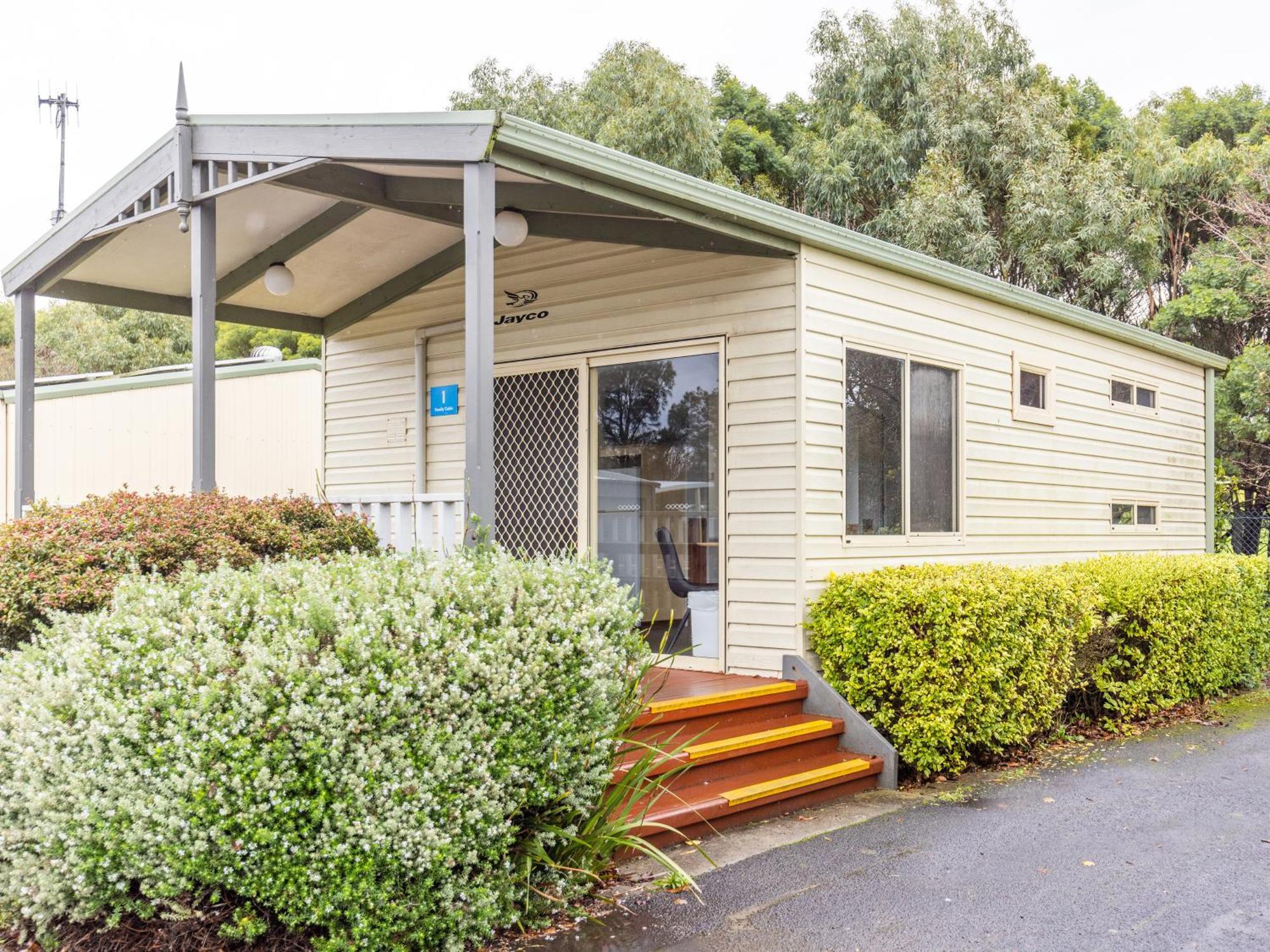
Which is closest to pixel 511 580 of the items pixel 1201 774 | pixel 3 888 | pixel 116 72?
pixel 3 888

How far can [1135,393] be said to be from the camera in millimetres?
8711

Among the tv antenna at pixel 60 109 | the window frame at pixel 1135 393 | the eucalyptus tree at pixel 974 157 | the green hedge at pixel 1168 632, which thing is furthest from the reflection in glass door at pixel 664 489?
the tv antenna at pixel 60 109

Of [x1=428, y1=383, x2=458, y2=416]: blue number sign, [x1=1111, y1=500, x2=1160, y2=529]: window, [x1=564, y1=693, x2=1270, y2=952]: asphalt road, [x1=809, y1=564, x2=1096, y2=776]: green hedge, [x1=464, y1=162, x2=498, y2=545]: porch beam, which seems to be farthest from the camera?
[x1=1111, y1=500, x2=1160, y2=529]: window

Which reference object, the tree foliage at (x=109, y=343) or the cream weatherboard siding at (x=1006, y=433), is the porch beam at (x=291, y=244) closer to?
the cream weatherboard siding at (x=1006, y=433)

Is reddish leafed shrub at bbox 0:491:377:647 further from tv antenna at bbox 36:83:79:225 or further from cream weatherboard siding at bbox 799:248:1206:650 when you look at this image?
tv antenna at bbox 36:83:79:225

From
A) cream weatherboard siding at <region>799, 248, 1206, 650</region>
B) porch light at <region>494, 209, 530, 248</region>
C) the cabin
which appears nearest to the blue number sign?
the cabin

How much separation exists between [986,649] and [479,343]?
296 cm

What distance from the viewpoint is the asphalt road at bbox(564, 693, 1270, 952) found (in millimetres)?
3189

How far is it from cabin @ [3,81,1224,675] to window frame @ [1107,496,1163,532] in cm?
59

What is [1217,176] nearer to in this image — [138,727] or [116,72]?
[138,727]

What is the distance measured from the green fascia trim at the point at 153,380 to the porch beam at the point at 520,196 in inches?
142

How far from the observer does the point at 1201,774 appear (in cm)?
534

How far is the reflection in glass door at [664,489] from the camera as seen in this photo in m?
5.81

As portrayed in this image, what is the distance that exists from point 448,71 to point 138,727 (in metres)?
20.6
